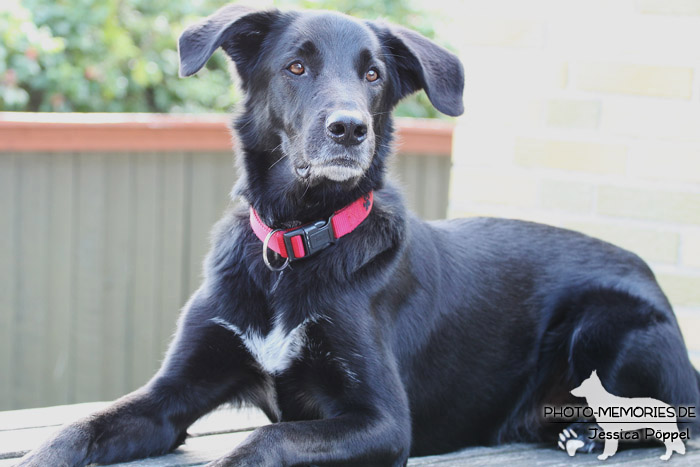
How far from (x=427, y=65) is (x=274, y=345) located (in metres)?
0.96

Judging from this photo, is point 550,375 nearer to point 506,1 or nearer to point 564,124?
point 564,124

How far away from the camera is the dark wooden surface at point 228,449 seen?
2549 mm

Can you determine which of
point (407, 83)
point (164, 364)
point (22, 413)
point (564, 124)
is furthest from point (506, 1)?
point (22, 413)

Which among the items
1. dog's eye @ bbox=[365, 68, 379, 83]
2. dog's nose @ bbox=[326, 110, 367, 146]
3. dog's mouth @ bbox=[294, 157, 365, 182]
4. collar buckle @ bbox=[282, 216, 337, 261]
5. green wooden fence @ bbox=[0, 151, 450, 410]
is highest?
dog's eye @ bbox=[365, 68, 379, 83]

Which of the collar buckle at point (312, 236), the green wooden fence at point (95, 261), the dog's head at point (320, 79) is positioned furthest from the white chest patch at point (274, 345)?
the green wooden fence at point (95, 261)

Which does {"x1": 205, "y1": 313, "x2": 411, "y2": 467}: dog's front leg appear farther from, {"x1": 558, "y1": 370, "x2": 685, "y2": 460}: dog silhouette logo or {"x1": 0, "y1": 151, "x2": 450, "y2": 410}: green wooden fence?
{"x1": 0, "y1": 151, "x2": 450, "y2": 410}: green wooden fence

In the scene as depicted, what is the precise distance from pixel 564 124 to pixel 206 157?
2.76 m

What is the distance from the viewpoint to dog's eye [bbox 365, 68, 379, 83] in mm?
2682

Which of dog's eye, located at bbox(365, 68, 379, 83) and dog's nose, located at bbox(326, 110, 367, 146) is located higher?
dog's eye, located at bbox(365, 68, 379, 83)

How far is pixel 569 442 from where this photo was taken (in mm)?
2748

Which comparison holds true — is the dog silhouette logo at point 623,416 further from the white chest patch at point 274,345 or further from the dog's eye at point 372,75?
the dog's eye at point 372,75

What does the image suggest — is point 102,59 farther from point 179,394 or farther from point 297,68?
point 179,394

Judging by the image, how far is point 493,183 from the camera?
3684mm

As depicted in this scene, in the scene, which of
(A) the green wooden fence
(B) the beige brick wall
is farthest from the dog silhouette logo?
(A) the green wooden fence
